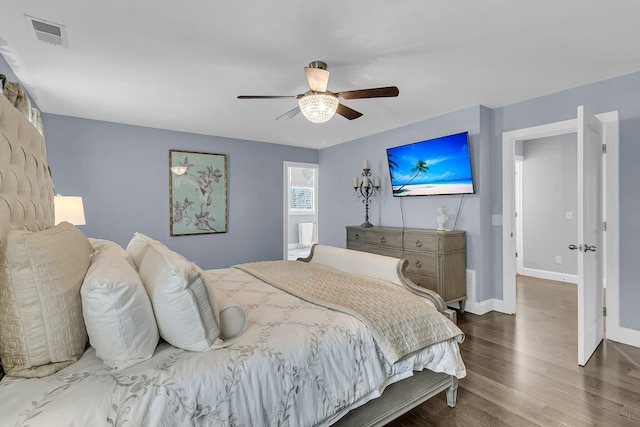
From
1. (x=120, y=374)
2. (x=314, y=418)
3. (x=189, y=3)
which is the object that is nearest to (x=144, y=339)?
(x=120, y=374)

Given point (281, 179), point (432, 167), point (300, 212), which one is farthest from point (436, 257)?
point (300, 212)

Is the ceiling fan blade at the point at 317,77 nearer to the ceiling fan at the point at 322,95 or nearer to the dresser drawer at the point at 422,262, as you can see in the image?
the ceiling fan at the point at 322,95

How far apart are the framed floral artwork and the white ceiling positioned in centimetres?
122

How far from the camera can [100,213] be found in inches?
165

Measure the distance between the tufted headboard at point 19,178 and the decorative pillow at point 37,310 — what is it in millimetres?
48

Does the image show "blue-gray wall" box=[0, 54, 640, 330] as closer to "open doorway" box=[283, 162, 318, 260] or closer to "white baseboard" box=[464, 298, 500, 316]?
"white baseboard" box=[464, 298, 500, 316]

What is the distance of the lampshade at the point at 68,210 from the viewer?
253 centimetres

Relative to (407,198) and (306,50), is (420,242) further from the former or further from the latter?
(306,50)

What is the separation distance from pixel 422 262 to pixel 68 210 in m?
3.57

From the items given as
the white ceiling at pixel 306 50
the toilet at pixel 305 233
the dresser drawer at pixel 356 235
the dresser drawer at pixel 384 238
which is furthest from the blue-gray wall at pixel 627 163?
the toilet at pixel 305 233

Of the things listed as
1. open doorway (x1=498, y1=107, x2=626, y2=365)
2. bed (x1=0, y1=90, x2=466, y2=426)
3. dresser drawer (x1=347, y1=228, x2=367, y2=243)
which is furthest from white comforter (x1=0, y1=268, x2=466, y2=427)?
dresser drawer (x1=347, y1=228, x2=367, y2=243)

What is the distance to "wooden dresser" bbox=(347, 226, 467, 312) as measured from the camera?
3.54 meters

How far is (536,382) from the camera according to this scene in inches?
88.7

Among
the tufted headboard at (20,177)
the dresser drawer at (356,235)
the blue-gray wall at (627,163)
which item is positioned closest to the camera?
the tufted headboard at (20,177)
